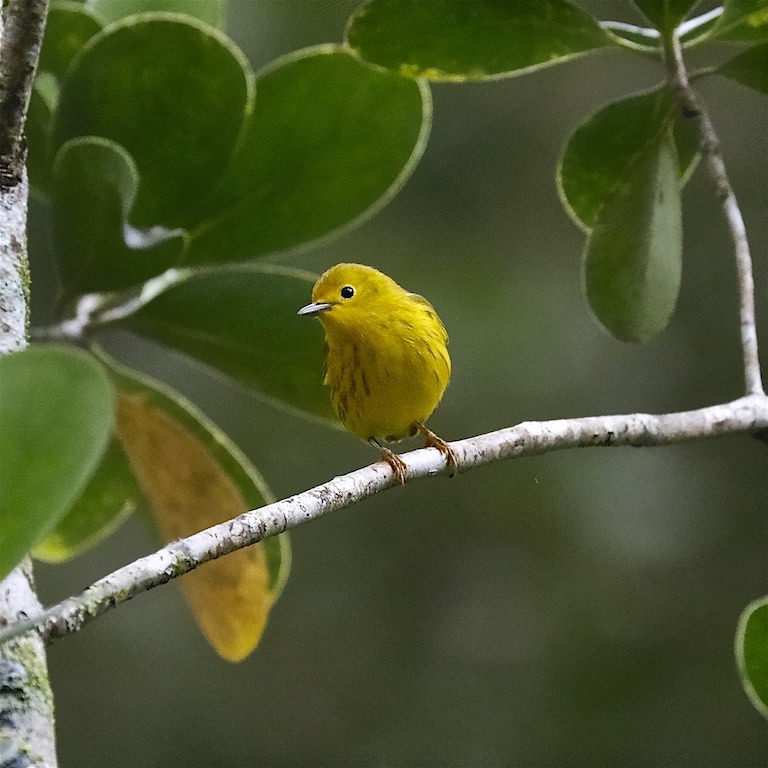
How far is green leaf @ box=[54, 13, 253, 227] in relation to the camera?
1.29m

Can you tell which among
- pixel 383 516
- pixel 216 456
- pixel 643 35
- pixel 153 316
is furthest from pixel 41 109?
pixel 383 516

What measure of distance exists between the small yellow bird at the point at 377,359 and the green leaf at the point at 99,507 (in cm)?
35

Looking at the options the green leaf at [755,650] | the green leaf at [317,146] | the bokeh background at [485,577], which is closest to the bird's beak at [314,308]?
the green leaf at [317,146]

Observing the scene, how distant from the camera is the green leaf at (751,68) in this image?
1279 millimetres

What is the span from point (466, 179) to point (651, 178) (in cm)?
183

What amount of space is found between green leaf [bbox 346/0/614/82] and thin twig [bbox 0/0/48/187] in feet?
1.52

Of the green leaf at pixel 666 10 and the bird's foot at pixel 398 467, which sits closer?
the bird's foot at pixel 398 467

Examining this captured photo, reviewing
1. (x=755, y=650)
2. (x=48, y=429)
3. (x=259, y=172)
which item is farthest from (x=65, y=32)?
(x=755, y=650)

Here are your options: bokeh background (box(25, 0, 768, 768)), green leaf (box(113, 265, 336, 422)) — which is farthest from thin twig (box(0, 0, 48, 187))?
bokeh background (box(25, 0, 768, 768))

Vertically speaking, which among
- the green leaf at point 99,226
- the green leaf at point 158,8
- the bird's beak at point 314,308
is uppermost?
the green leaf at point 158,8

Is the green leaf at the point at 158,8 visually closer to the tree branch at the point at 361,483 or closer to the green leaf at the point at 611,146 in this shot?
the green leaf at the point at 611,146

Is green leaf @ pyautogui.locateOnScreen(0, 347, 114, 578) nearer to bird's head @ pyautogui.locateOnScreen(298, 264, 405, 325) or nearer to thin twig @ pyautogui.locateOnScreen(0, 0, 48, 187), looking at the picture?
thin twig @ pyautogui.locateOnScreen(0, 0, 48, 187)

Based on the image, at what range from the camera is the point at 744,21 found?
4.18 feet

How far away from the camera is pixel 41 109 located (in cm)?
140
